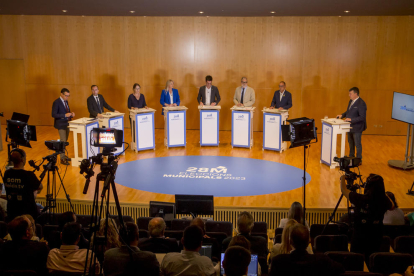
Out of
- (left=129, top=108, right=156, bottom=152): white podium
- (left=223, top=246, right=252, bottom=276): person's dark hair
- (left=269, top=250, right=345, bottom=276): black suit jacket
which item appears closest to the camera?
(left=223, top=246, right=252, bottom=276): person's dark hair

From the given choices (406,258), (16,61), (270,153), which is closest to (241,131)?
(270,153)

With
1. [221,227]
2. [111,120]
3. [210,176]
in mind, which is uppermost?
[111,120]

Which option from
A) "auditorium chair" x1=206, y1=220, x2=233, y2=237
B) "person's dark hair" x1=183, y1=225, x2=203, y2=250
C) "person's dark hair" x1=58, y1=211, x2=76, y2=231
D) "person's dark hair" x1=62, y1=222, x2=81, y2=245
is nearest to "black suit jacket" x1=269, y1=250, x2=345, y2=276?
"person's dark hair" x1=183, y1=225, x2=203, y2=250

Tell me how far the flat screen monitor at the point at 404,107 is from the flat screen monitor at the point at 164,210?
562 centimetres

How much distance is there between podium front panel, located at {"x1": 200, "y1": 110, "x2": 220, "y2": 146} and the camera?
10336 mm

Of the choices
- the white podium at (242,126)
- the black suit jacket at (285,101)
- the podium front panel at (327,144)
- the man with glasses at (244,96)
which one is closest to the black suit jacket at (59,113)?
the white podium at (242,126)

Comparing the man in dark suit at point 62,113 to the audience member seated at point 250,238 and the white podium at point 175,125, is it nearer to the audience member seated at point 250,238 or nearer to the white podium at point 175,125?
the white podium at point 175,125

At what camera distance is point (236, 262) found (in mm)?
2855

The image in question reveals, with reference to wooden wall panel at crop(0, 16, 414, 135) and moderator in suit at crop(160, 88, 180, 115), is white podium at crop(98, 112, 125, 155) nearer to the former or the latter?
moderator in suit at crop(160, 88, 180, 115)

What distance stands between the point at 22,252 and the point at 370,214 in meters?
3.41

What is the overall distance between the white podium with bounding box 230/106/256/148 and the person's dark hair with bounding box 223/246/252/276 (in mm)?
7359

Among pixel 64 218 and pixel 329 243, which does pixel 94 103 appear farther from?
pixel 329 243

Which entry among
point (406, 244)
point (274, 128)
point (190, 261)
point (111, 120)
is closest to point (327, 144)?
point (274, 128)

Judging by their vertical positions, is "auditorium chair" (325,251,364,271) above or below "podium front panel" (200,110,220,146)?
below
